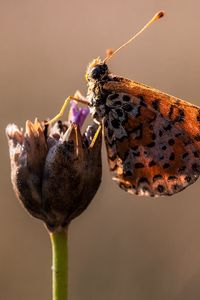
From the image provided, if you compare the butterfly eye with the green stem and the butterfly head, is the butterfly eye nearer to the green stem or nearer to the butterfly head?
the butterfly head

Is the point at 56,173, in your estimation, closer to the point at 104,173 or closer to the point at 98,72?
Result: the point at 98,72

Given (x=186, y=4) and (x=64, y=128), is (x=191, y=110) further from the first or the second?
(x=186, y=4)

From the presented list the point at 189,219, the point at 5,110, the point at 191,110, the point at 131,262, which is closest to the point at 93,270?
the point at 131,262

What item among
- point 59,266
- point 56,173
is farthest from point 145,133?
point 59,266

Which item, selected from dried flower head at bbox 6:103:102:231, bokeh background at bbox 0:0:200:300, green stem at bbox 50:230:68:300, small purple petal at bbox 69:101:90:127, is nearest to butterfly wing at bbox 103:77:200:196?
small purple petal at bbox 69:101:90:127

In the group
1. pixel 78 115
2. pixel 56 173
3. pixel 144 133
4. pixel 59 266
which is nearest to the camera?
pixel 59 266
